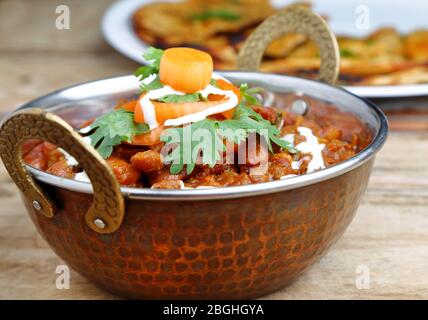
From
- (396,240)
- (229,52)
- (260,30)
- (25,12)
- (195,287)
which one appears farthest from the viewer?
(25,12)

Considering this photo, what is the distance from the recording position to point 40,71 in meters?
3.14

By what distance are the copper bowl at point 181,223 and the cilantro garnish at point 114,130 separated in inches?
7.1

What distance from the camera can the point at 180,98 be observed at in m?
1.48

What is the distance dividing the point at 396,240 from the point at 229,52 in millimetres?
1465

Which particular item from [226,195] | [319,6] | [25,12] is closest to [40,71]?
[25,12]

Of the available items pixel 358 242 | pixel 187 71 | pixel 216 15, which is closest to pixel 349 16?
pixel 216 15

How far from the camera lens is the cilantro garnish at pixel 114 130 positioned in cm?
146

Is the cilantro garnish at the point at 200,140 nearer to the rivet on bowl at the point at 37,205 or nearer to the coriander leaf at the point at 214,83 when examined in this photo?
the coriander leaf at the point at 214,83

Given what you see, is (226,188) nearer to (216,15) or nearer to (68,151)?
(68,151)

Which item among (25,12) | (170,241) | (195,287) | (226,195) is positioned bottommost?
(25,12)

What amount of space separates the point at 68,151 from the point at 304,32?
91 cm

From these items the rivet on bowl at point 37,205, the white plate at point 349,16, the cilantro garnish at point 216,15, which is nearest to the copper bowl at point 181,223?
the rivet on bowl at point 37,205

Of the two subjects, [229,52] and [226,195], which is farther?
[229,52]
